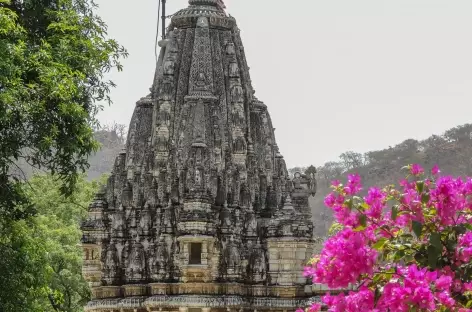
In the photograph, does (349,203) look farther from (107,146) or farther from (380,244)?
(107,146)

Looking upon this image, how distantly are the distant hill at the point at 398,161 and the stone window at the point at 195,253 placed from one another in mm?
41968

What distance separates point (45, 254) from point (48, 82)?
3657 millimetres

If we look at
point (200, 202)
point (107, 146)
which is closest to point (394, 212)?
point (200, 202)

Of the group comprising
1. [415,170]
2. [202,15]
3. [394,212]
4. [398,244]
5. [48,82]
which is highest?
[202,15]

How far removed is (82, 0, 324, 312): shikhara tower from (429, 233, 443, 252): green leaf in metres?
12.0

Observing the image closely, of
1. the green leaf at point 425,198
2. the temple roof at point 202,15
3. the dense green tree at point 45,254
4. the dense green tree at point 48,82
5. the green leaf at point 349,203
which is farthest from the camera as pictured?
the temple roof at point 202,15

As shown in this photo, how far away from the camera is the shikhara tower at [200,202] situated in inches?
823

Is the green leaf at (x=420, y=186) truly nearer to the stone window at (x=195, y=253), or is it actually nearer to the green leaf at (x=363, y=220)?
the green leaf at (x=363, y=220)

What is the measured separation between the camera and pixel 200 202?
20.9 metres

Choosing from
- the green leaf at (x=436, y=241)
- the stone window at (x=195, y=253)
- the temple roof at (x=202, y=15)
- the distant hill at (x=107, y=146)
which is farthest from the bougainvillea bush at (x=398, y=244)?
the distant hill at (x=107, y=146)

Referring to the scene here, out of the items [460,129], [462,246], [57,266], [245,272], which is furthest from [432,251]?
[460,129]

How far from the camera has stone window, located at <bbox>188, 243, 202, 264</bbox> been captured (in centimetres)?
2091

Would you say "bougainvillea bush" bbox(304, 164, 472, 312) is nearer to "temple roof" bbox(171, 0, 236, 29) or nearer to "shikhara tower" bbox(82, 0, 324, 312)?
"shikhara tower" bbox(82, 0, 324, 312)

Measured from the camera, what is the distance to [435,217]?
9133mm
